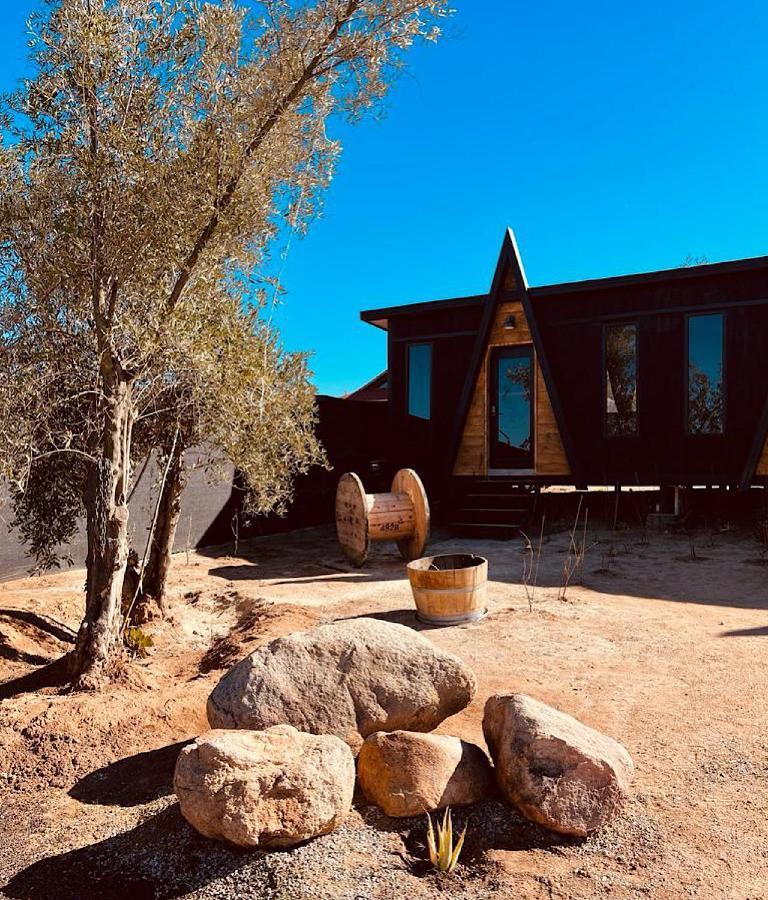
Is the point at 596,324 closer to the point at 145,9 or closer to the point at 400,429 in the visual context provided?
the point at 400,429

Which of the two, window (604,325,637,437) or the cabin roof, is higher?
the cabin roof

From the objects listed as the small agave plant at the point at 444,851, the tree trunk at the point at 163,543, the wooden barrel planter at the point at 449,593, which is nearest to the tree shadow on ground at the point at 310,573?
the tree trunk at the point at 163,543

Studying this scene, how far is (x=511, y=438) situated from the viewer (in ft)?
47.7

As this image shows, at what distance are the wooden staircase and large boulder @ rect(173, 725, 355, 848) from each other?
9776 mm

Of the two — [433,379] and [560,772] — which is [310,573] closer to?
[433,379]

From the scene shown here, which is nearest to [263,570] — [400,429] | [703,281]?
[400,429]

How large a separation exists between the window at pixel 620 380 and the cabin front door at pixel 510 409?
1.59 m

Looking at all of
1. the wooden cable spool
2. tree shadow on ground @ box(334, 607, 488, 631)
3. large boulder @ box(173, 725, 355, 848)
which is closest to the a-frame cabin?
the wooden cable spool

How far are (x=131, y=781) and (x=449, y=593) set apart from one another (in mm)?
3619

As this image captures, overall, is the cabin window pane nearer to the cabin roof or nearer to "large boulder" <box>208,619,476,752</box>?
the cabin roof

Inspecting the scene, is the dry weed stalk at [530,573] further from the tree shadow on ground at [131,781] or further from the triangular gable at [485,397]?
the tree shadow on ground at [131,781]

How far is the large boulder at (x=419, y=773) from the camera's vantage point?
3549 millimetres

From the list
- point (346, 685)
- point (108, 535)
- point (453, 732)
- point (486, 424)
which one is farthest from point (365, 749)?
point (486, 424)

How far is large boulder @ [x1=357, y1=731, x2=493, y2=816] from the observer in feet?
11.6
